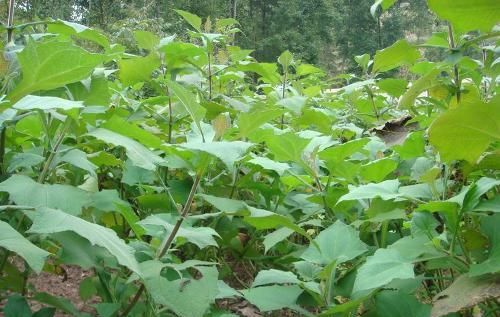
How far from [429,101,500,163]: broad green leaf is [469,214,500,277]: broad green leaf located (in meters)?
0.09

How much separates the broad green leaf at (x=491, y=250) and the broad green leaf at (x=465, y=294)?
0.02m

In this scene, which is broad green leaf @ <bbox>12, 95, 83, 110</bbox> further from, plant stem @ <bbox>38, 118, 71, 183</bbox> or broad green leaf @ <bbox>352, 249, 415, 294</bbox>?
broad green leaf @ <bbox>352, 249, 415, 294</bbox>

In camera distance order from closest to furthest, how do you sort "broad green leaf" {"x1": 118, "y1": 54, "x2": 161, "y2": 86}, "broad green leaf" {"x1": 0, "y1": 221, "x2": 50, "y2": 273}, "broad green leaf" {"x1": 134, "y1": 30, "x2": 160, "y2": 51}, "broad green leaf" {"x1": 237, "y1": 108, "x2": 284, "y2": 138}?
"broad green leaf" {"x1": 0, "y1": 221, "x2": 50, "y2": 273} → "broad green leaf" {"x1": 237, "y1": 108, "x2": 284, "y2": 138} → "broad green leaf" {"x1": 118, "y1": 54, "x2": 161, "y2": 86} → "broad green leaf" {"x1": 134, "y1": 30, "x2": 160, "y2": 51}

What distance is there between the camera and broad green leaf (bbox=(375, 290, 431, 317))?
2.52 ft

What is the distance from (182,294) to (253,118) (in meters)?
0.36

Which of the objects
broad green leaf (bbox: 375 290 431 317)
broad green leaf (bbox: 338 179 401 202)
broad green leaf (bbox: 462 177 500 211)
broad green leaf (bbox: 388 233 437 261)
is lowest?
broad green leaf (bbox: 375 290 431 317)

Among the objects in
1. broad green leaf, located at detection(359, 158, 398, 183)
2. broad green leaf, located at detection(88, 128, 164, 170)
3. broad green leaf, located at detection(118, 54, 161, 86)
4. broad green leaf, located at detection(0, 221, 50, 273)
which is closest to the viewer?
broad green leaf, located at detection(0, 221, 50, 273)

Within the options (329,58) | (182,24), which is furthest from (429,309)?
(329,58)

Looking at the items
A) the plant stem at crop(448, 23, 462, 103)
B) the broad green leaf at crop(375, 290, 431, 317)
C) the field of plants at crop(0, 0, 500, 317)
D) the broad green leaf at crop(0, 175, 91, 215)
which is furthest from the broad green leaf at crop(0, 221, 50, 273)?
the plant stem at crop(448, 23, 462, 103)

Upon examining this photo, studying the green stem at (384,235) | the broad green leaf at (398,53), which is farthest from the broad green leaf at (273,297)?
the broad green leaf at (398,53)

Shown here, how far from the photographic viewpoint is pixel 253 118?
0.96 metres

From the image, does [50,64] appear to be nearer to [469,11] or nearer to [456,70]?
[469,11]

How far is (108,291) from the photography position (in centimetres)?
89

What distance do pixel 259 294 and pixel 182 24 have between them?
2328 centimetres
